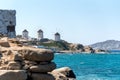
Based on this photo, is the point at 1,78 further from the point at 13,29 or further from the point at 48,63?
the point at 13,29

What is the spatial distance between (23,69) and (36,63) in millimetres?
1250

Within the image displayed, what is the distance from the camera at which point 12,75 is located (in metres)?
28.1

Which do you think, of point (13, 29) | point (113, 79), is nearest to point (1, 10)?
point (13, 29)

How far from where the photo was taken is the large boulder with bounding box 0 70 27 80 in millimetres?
27891

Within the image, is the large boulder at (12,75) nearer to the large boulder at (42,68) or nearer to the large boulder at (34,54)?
the large boulder at (42,68)

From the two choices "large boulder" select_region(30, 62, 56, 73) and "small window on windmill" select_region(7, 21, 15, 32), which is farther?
"small window on windmill" select_region(7, 21, 15, 32)

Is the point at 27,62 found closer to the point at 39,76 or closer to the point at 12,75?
the point at 39,76

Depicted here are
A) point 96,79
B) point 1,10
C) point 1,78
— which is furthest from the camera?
point 96,79

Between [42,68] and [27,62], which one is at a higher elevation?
[27,62]

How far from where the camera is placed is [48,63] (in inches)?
1216

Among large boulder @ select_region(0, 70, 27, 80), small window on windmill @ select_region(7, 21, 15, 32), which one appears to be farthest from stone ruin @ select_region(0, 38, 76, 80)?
small window on windmill @ select_region(7, 21, 15, 32)

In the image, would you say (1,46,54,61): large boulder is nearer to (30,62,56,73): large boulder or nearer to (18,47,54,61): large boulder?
(18,47,54,61): large boulder

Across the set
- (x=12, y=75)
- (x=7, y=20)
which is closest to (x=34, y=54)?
(x=12, y=75)

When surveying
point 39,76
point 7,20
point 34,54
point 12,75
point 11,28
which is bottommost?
point 39,76
